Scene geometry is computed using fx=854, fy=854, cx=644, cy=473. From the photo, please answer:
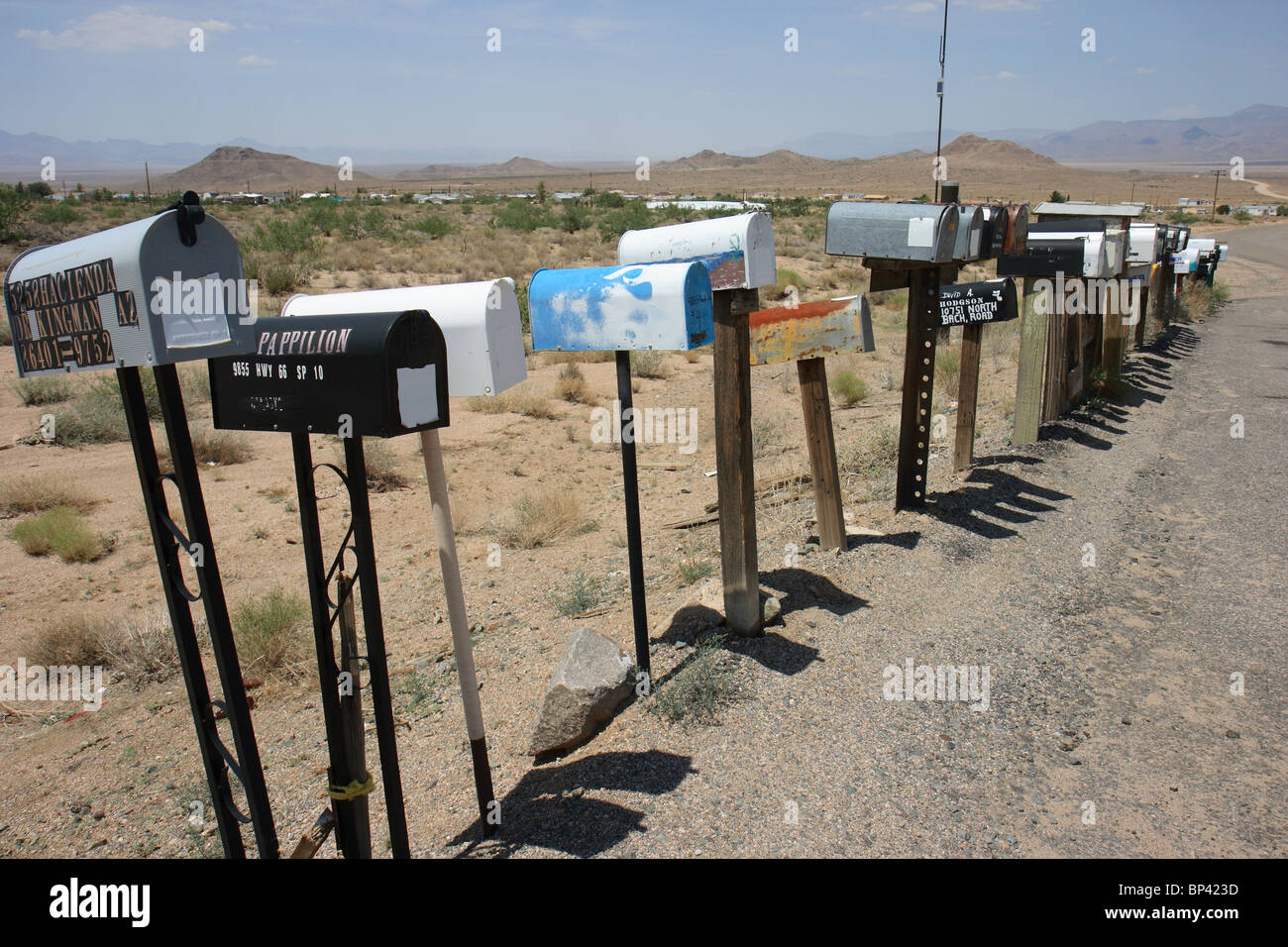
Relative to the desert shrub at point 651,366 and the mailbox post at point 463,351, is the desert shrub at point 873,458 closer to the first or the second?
the mailbox post at point 463,351

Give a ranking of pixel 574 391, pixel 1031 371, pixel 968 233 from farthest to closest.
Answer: pixel 574 391 < pixel 1031 371 < pixel 968 233

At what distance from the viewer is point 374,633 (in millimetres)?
2336

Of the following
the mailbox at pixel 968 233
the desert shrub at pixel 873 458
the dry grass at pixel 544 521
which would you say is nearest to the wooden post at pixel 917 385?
the mailbox at pixel 968 233

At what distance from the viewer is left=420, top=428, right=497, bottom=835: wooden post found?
8.87ft

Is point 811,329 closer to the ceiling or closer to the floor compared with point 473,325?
closer to the floor

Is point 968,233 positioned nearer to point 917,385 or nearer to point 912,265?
point 912,265

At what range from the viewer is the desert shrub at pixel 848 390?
34.6 feet

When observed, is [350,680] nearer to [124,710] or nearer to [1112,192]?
[124,710]

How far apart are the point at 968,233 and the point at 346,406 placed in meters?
4.38

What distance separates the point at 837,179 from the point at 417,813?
353ft

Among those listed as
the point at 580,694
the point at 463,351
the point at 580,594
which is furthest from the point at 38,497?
the point at 463,351

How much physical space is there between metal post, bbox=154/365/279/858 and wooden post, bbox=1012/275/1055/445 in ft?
21.8

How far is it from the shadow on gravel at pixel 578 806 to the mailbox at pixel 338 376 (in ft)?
4.76

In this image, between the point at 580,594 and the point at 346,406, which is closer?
the point at 346,406
